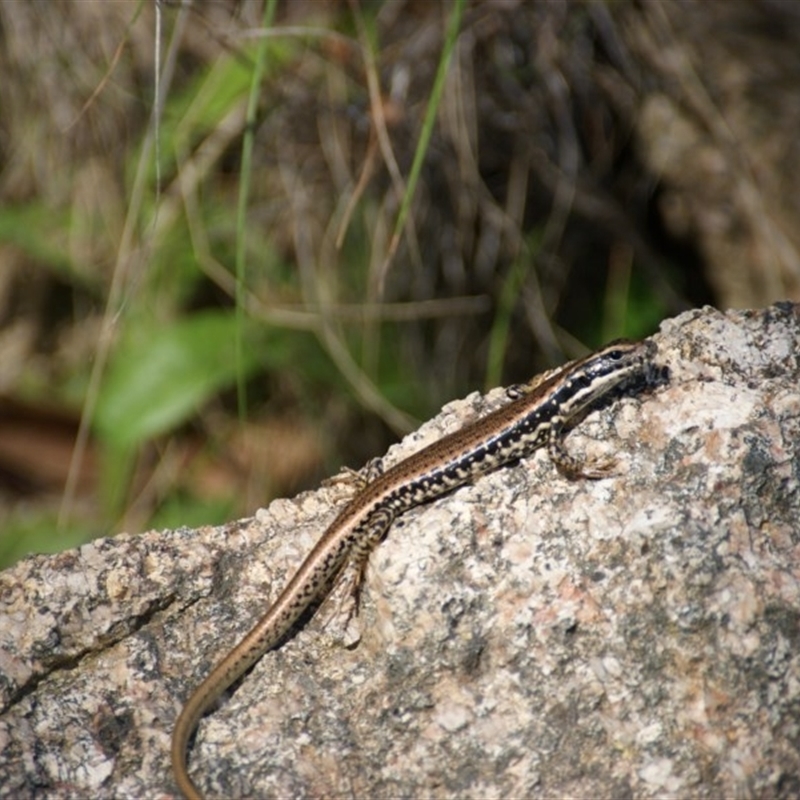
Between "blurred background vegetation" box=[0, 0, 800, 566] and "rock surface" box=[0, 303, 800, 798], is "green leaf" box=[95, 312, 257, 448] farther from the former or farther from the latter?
"rock surface" box=[0, 303, 800, 798]

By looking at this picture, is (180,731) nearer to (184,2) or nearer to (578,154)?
(184,2)

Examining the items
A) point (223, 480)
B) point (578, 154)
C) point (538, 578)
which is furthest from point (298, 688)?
point (578, 154)

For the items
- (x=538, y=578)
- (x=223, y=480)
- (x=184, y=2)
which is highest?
(x=184, y=2)

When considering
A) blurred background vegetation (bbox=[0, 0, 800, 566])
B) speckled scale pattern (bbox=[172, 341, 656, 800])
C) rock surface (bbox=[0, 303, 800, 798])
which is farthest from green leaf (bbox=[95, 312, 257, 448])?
speckled scale pattern (bbox=[172, 341, 656, 800])

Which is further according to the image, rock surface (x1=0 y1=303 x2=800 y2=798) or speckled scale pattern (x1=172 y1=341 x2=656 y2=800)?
speckled scale pattern (x1=172 y1=341 x2=656 y2=800)

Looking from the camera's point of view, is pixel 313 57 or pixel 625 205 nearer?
pixel 313 57
